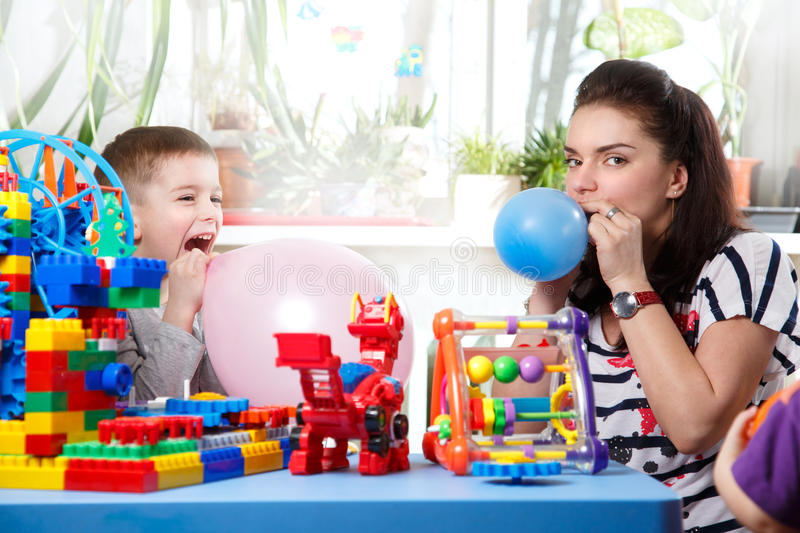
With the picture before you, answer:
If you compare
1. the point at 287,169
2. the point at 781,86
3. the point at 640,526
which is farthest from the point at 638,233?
the point at 781,86

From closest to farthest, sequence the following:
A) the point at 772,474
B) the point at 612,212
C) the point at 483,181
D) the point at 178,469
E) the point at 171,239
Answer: the point at 772,474 < the point at 178,469 < the point at 612,212 < the point at 171,239 < the point at 483,181

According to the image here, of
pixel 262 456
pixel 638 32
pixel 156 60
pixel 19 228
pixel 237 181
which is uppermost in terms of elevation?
pixel 638 32

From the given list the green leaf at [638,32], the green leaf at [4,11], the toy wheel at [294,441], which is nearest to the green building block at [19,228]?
the toy wheel at [294,441]

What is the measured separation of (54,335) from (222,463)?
0.18 m

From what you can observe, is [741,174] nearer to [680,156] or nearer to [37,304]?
[680,156]

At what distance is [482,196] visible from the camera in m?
1.99

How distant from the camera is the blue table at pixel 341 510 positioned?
1.79ft

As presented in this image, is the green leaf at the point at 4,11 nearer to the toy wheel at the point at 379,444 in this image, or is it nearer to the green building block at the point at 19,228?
the green building block at the point at 19,228

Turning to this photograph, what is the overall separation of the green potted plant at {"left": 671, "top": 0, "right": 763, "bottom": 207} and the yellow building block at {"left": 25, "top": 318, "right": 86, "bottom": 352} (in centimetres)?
195

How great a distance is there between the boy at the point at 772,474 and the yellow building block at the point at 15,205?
0.64 meters

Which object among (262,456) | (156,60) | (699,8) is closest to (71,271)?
(262,456)

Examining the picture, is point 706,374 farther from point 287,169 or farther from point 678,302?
point 287,169

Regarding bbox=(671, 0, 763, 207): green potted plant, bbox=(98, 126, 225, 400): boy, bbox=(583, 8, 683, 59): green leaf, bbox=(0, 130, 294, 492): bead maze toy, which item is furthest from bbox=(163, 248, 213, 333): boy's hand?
bbox=(671, 0, 763, 207): green potted plant

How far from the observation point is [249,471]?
2.28ft
